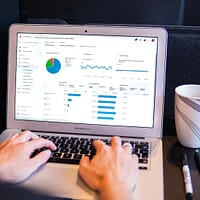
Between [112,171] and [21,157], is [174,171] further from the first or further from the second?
[21,157]

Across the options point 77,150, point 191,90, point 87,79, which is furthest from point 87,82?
point 191,90

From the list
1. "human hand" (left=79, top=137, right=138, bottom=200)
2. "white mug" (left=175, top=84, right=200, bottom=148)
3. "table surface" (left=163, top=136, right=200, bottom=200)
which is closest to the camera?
"human hand" (left=79, top=137, right=138, bottom=200)

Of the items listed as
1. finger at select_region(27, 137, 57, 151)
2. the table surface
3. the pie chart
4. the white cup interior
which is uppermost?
the pie chart

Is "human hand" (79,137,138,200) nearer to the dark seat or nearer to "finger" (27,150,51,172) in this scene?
"finger" (27,150,51,172)

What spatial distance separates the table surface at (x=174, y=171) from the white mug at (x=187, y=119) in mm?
28

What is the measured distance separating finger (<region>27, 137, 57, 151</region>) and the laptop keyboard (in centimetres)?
2

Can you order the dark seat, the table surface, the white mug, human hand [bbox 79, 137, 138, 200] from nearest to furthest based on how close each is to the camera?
human hand [bbox 79, 137, 138, 200], the table surface, the white mug, the dark seat

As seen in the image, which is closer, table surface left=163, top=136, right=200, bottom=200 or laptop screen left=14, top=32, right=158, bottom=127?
table surface left=163, top=136, right=200, bottom=200

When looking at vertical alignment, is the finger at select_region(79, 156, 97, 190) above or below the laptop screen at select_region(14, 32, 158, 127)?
below

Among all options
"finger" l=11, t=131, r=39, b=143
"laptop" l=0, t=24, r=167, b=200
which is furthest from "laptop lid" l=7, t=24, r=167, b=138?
"finger" l=11, t=131, r=39, b=143

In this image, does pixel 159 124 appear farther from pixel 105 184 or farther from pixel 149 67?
pixel 105 184

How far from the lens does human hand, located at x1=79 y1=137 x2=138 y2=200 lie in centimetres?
73

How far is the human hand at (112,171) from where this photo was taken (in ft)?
→ 2.38

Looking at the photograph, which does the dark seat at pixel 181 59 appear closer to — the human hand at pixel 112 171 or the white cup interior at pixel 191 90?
the white cup interior at pixel 191 90
